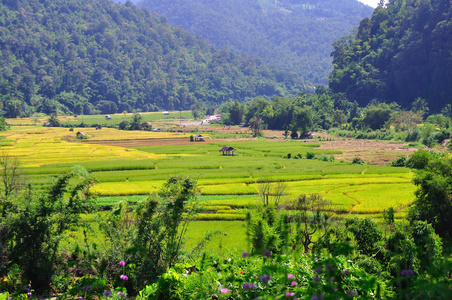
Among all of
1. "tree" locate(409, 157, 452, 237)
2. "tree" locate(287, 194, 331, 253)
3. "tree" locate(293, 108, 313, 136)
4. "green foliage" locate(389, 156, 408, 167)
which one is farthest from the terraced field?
"tree" locate(293, 108, 313, 136)

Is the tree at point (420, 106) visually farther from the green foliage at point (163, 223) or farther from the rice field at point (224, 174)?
the green foliage at point (163, 223)

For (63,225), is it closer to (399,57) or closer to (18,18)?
(399,57)

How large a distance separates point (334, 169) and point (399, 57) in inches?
3474

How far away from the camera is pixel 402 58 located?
376 feet

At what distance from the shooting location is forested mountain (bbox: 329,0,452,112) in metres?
Result: 105

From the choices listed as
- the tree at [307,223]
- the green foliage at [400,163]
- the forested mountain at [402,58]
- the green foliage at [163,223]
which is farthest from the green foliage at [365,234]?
the forested mountain at [402,58]

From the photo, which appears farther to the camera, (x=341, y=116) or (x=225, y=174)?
(x=341, y=116)

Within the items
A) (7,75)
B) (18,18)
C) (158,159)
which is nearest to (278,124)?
(158,159)

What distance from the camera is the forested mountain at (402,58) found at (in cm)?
10519

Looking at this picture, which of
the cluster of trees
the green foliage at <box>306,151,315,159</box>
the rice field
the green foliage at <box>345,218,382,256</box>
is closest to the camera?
the green foliage at <box>345,218,382,256</box>

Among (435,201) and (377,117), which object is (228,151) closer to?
(435,201)

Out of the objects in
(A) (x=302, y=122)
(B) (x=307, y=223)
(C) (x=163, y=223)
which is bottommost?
(B) (x=307, y=223)

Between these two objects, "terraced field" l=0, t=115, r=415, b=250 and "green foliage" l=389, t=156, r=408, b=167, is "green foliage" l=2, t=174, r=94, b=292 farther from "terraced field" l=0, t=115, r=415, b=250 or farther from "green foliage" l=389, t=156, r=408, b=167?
"green foliage" l=389, t=156, r=408, b=167

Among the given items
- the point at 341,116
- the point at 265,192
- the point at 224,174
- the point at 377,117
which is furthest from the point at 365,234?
the point at 341,116
